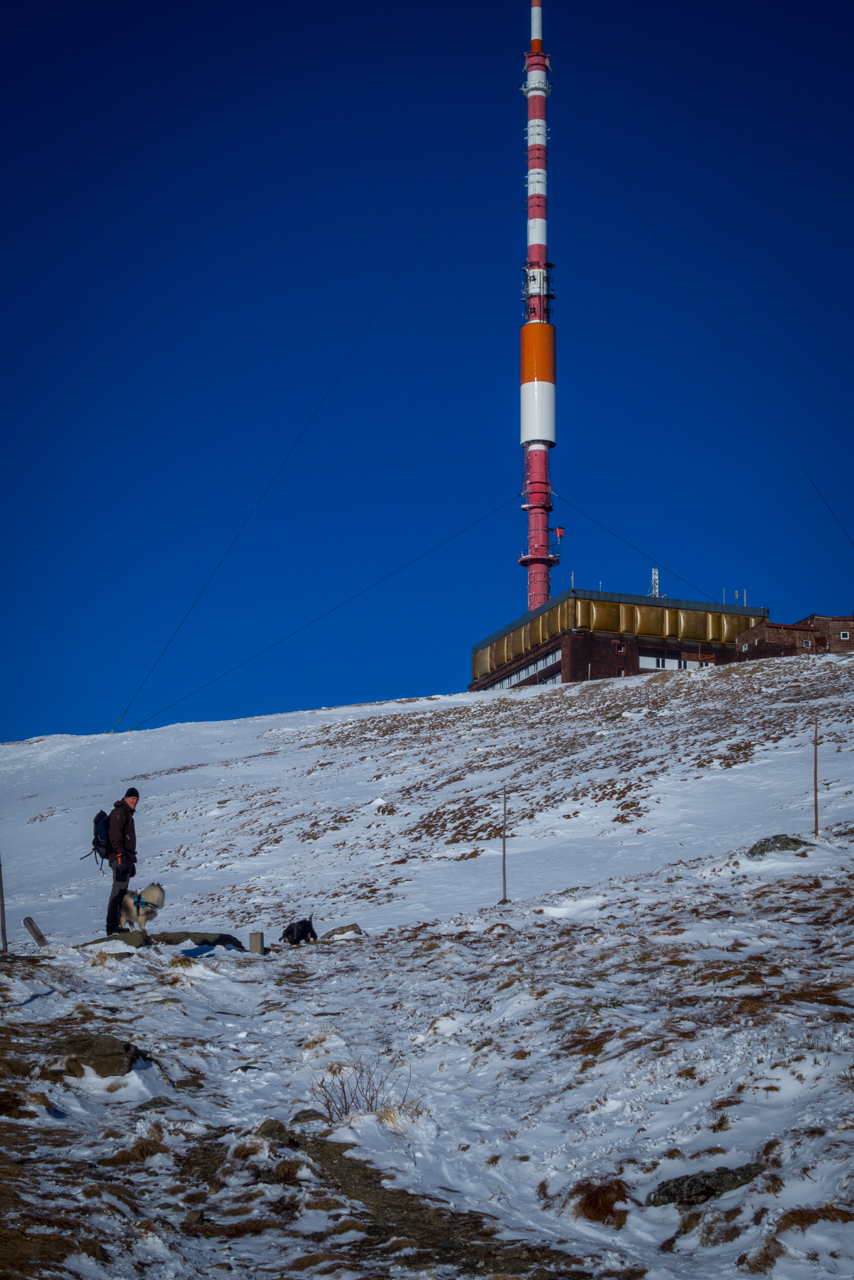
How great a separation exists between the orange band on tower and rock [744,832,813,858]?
230 ft

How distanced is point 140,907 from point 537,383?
7171 cm

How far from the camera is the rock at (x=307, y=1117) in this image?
6691mm

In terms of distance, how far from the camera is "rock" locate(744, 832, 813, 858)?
1395 cm

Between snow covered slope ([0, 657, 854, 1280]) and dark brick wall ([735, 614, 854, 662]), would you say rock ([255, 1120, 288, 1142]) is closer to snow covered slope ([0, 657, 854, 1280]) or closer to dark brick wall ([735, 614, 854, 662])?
snow covered slope ([0, 657, 854, 1280])

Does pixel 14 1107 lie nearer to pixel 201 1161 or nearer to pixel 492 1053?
pixel 201 1161

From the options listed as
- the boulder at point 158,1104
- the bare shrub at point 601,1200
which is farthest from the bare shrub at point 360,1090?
the bare shrub at point 601,1200

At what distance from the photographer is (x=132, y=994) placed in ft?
32.2

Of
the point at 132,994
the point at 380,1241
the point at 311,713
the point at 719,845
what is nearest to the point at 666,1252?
the point at 380,1241

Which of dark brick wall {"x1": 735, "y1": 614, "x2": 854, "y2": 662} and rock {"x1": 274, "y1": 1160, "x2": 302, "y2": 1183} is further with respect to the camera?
dark brick wall {"x1": 735, "y1": 614, "x2": 854, "y2": 662}

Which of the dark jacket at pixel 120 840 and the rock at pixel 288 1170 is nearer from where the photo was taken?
the rock at pixel 288 1170

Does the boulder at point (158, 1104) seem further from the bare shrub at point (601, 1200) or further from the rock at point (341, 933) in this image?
the rock at point (341, 933)

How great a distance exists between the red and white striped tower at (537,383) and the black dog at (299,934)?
6487 cm

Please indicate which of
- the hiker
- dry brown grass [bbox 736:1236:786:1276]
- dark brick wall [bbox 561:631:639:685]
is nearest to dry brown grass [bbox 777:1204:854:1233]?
dry brown grass [bbox 736:1236:786:1276]

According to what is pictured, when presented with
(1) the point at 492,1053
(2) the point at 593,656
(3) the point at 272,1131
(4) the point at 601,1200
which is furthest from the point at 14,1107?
(2) the point at 593,656
